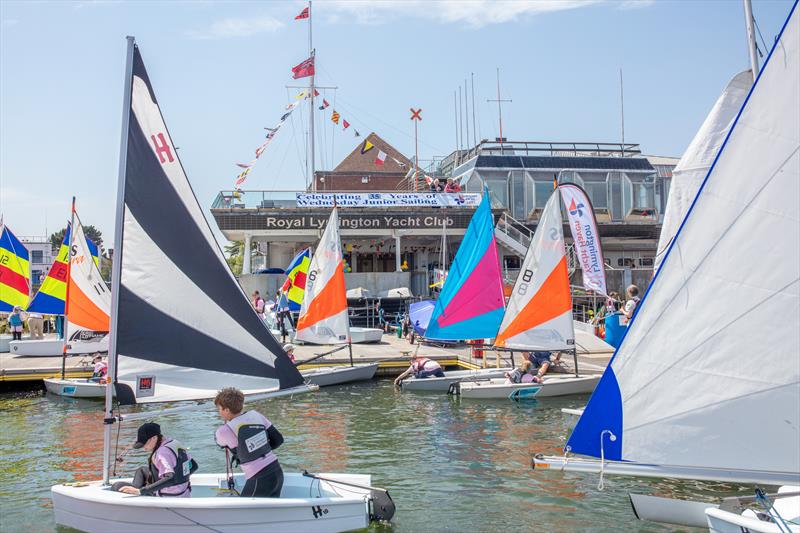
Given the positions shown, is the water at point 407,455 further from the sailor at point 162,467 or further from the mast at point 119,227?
the mast at point 119,227

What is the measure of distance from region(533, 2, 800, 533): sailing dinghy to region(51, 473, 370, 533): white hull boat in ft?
8.61

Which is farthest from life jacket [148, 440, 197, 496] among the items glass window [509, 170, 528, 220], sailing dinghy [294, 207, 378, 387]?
glass window [509, 170, 528, 220]

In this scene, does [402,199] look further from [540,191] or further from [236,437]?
[236,437]

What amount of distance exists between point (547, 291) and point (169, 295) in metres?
11.0

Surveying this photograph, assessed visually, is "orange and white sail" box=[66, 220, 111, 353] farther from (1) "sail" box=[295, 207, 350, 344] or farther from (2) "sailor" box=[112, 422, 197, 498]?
(2) "sailor" box=[112, 422, 197, 498]

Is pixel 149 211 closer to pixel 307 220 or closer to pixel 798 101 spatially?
pixel 798 101

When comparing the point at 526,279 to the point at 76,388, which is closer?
the point at 526,279

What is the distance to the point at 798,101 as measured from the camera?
16.3ft

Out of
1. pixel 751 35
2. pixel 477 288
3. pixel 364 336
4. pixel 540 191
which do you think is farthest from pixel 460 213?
pixel 751 35

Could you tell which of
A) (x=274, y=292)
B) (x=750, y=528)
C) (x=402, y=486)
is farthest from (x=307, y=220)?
(x=750, y=528)

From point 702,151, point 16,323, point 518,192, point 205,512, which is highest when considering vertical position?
point 518,192

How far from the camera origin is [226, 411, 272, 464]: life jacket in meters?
6.88

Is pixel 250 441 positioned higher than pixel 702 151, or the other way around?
pixel 702 151

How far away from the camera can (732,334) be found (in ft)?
17.4
